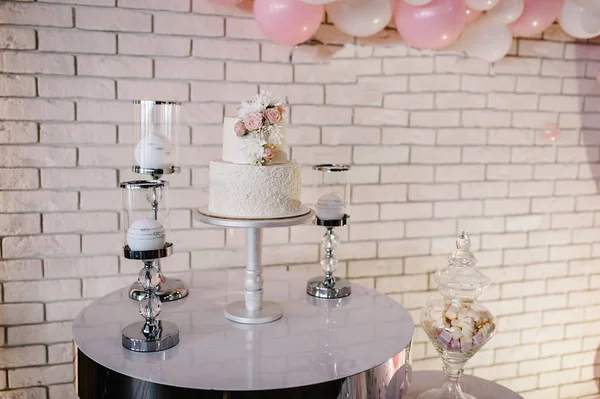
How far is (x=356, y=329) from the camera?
5.85 feet

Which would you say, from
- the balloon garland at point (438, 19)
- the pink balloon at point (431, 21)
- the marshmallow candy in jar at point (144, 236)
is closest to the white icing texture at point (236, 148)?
the marshmallow candy in jar at point (144, 236)

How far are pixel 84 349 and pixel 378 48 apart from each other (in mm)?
1867

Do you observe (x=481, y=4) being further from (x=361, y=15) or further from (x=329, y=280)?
(x=329, y=280)

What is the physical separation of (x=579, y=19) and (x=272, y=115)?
6.03 ft

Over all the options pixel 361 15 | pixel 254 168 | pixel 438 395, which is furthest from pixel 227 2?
pixel 438 395

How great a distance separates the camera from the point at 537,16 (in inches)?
107

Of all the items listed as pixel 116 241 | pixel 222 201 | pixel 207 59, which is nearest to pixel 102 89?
pixel 207 59

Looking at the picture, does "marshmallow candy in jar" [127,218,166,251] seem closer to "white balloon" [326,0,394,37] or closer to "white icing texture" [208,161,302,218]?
"white icing texture" [208,161,302,218]

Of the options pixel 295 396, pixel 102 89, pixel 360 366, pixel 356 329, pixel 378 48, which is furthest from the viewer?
pixel 378 48

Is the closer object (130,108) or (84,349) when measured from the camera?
(84,349)

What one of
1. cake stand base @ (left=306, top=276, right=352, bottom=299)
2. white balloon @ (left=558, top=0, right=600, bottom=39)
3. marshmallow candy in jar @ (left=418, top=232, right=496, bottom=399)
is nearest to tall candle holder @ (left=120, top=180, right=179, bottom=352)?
cake stand base @ (left=306, top=276, right=352, bottom=299)

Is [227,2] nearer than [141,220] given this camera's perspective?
No

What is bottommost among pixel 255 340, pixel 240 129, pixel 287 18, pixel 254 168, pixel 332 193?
pixel 255 340

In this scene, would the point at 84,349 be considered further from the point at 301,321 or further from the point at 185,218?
the point at 185,218
